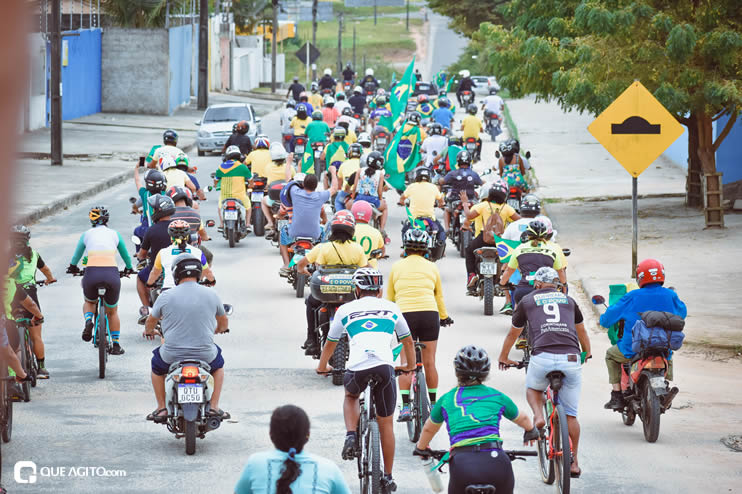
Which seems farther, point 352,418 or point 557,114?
point 557,114

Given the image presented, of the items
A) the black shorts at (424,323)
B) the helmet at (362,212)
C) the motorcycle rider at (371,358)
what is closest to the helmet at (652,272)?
the black shorts at (424,323)

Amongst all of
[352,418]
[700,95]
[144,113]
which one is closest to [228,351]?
[352,418]

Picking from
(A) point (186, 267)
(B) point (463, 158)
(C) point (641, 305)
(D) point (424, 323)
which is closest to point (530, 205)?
(C) point (641, 305)

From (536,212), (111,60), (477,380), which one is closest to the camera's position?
(477,380)

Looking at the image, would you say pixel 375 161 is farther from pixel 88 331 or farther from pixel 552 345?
pixel 552 345

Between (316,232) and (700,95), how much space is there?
31.2 ft

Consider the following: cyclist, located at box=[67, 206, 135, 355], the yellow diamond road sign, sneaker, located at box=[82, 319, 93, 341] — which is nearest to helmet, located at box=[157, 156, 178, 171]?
cyclist, located at box=[67, 206, 135, 355]

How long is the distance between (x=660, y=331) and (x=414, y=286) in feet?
6.64

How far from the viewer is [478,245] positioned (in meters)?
15.6

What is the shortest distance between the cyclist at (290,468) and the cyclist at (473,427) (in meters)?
1.63

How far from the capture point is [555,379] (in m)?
8.20

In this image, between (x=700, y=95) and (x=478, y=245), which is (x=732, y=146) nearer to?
(x=700, y=95)

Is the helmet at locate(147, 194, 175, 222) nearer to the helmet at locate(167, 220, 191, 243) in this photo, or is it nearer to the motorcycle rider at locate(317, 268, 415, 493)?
the helmet at locate(167, 220, 191, 243)

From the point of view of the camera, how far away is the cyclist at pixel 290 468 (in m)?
4.56
